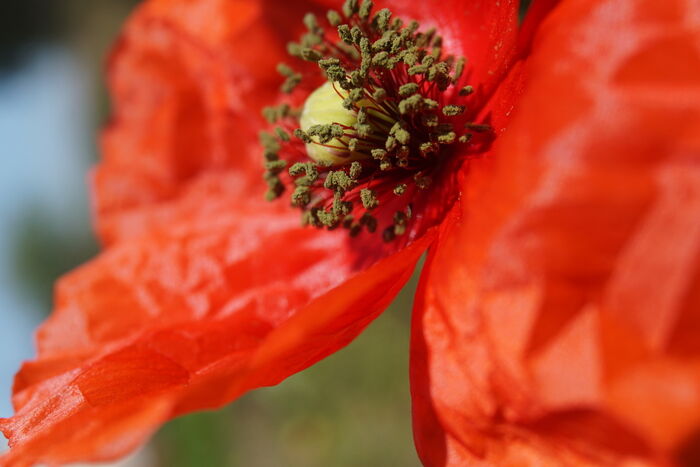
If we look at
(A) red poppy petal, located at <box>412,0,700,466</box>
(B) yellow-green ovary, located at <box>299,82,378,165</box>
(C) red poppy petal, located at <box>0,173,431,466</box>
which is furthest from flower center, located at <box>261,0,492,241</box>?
(A) red poppy petal, located at <box>412,0,700,466</box>

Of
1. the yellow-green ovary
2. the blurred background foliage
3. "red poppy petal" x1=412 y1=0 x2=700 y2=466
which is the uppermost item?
the yellow-green ovary

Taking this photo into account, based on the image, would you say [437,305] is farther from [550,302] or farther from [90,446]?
[90,446]

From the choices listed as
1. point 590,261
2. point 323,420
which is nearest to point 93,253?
point 323,420

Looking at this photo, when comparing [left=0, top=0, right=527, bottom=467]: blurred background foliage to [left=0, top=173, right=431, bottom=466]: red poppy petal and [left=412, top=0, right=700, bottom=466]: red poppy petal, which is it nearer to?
[left=0, top=173, right=431, bottom=466]: red poppy petal

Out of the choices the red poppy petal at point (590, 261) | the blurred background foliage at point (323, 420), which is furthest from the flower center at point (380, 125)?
the blurred background foliage at point (323, 420)

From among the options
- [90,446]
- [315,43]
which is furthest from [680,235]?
[315,43]
